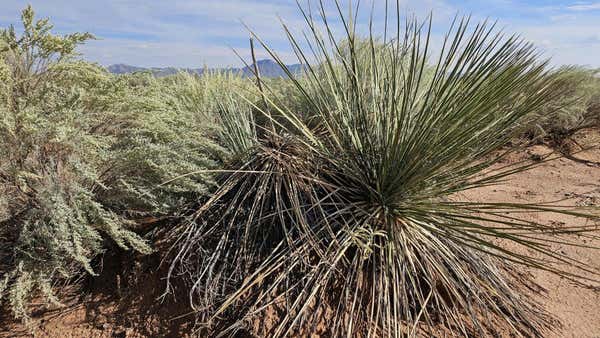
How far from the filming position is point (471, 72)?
2234mm

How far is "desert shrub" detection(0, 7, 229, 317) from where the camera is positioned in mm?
2311

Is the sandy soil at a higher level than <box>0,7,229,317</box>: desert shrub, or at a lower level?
lower

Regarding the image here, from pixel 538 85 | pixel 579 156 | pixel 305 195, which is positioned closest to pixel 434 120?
pixel 538 85

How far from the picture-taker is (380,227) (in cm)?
251

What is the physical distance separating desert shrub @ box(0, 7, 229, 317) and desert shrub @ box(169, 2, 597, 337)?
41 cm

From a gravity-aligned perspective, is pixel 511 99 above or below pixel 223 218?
above

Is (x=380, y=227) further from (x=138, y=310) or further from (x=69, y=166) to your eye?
(x=69, y=166)

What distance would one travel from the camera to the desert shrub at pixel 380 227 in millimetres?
2195

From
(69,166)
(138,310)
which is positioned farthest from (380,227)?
(69,166)

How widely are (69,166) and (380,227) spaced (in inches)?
79.0

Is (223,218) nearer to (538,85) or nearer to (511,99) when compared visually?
(511,99)

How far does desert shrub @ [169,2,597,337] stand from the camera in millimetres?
2195

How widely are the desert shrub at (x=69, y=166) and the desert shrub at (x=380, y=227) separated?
0.41 metres

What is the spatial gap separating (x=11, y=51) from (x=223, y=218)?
1.74m
